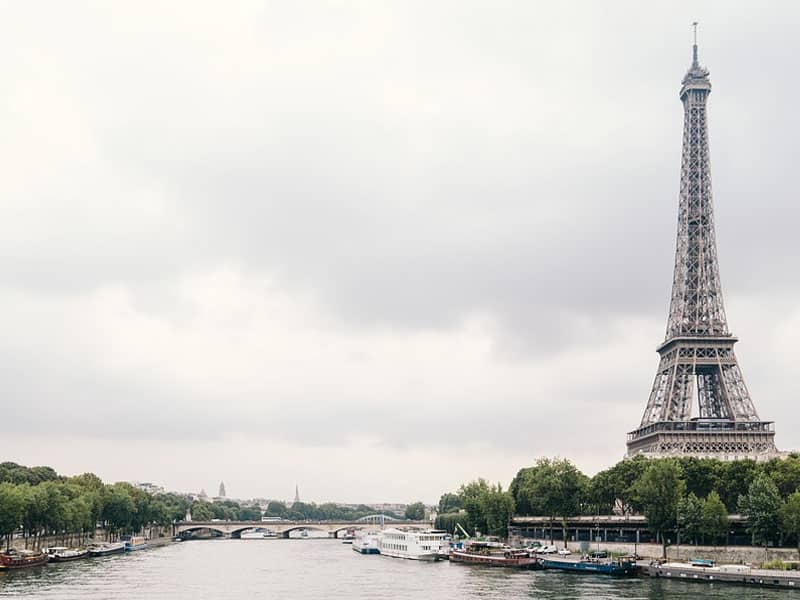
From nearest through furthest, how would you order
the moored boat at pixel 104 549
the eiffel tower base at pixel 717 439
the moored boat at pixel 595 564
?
the moored boat at pixel 595 564, the moored boat at pixel 104 549, the eiffel tower base at pixel 717 439

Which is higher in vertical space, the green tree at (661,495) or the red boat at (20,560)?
the green tree at (661,495)

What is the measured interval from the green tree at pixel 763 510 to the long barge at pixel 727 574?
24.6ft

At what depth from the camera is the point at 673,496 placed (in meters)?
94.0

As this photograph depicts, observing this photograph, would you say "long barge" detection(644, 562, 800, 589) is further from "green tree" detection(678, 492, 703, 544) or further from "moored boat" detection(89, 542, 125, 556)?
"moored boat" detection(89, 542, 125, 556)

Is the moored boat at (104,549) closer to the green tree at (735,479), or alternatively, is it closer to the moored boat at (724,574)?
the moored boat at (724,574)

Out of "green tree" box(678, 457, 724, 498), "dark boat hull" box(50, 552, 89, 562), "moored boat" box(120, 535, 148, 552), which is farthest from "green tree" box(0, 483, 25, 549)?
"green tree" box(678, 457, 724, 498)

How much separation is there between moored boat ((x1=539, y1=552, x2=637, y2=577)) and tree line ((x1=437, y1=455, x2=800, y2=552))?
7921mm

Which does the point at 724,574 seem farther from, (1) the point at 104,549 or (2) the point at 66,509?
(1) the point at 104,549

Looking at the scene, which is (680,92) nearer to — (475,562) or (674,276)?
(674,276)

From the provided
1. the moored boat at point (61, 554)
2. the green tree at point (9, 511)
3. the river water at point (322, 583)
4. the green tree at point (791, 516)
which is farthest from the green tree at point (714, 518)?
the green tree at point (9, 511)

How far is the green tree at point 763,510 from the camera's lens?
8356 centimetres

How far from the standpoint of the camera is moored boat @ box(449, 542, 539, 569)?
319 feet

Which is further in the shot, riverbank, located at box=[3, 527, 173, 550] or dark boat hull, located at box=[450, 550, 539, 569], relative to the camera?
riverbank, located at box=[3, 527, 173, 550]

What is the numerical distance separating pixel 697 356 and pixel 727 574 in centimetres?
5541
